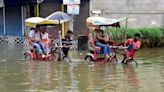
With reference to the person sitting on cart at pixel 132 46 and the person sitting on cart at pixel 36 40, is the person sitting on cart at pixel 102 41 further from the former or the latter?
the person sitting on cart at pixel 36 40

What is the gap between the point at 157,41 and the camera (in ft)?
93.2

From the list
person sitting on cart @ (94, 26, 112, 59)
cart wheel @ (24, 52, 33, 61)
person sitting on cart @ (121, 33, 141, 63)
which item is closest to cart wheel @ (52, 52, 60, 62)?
cart wheel @ (24, 52, 33, 61)

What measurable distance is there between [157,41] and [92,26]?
1031cm

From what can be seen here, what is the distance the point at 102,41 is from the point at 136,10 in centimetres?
1267

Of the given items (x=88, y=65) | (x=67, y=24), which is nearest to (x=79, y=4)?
(x=67, y=24)

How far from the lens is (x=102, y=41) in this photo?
60.7 feet

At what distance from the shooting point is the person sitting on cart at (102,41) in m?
18.3

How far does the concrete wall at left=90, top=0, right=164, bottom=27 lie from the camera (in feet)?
99.3

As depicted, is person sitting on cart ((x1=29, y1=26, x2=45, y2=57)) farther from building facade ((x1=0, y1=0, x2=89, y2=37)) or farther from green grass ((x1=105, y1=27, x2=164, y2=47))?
building facade ((x1=0, y1=0, x2=89, y2=37))

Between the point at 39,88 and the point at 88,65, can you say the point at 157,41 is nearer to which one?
the point at 88,65

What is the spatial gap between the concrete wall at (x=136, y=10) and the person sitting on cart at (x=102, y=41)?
37.1 ft

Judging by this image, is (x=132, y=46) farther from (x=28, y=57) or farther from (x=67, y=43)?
(x=28, y=57)

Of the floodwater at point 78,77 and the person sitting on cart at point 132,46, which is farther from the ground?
the person sitting on cart at point 132,46

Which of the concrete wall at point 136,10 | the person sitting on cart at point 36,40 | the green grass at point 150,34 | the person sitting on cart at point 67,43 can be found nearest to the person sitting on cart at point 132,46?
the person sitting on cart at point 67,43
